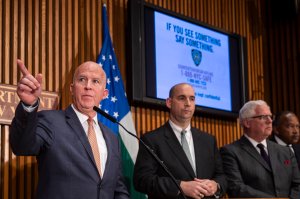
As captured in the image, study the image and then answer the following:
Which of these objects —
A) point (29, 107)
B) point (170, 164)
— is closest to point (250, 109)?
point (170, 164)

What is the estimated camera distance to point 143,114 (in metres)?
4.86

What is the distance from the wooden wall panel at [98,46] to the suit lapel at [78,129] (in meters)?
0.85

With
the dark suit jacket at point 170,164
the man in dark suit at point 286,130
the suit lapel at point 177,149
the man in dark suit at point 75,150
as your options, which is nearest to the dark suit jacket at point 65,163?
the man in dark suit at point 75,150

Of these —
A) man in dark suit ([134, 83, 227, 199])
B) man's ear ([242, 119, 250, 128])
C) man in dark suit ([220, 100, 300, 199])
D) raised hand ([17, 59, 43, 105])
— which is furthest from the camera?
man's ear ([242, 119, 250, 128])

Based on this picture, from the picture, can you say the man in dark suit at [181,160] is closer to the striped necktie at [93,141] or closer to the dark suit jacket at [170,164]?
the dark suit jacket at [170,164]

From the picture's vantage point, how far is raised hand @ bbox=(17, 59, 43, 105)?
2410 mm

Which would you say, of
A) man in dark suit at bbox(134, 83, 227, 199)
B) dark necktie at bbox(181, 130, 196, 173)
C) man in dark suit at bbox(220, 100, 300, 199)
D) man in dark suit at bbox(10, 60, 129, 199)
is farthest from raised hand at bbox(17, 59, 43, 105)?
man in dark suit at bbox(220, 100, 300, 199)

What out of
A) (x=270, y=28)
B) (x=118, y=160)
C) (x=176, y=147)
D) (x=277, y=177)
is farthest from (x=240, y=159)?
(x=270, y=28)

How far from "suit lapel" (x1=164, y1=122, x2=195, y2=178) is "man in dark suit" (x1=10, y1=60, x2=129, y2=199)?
22.0 inches

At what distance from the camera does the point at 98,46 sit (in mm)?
4594

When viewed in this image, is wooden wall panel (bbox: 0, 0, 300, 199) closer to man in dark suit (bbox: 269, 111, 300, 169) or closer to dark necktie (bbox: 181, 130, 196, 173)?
man in dark suit (bbox: 269, 111, 300, 169)

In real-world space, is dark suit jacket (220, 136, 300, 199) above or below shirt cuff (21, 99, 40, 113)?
below

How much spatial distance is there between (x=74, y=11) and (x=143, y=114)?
1.08 meters

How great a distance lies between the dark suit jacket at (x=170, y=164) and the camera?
349cm
